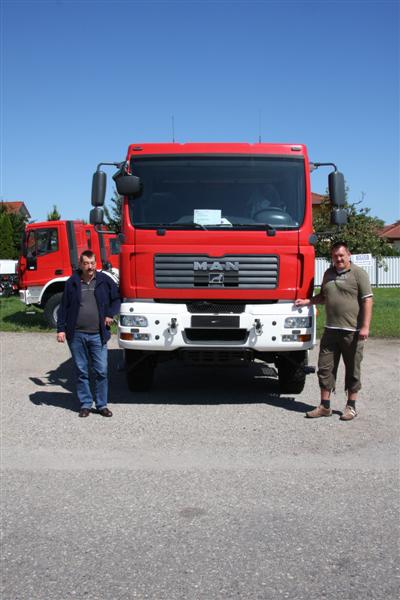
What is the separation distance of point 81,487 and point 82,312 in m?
2.66

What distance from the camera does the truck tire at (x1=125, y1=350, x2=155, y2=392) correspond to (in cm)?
806

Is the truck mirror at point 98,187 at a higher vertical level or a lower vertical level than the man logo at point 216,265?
higher

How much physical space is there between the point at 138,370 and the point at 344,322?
2688 millimetres

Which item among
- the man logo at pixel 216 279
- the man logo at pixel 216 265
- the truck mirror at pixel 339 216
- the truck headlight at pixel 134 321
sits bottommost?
the truck headlight at pixel 134 321

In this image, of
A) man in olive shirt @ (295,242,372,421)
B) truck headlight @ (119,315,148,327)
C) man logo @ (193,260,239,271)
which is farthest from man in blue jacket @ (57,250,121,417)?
man in olive shirt @ (295,242,372,421)

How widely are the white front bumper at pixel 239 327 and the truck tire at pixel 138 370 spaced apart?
53 cm

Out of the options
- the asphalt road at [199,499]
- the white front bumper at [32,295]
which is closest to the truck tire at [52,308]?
the white front bumper at [32,295]

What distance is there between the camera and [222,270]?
24.4ft

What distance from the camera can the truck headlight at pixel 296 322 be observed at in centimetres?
739

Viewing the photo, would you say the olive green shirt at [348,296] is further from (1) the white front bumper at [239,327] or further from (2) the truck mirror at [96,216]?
(2) the truck mirror at [96,216]

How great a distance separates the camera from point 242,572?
11.7ft

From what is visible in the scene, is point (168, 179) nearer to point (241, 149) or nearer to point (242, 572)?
point (241, 149)

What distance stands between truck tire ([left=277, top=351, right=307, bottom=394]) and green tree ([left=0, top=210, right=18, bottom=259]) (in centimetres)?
3624

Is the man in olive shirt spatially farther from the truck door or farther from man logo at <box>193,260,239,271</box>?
the truck door
